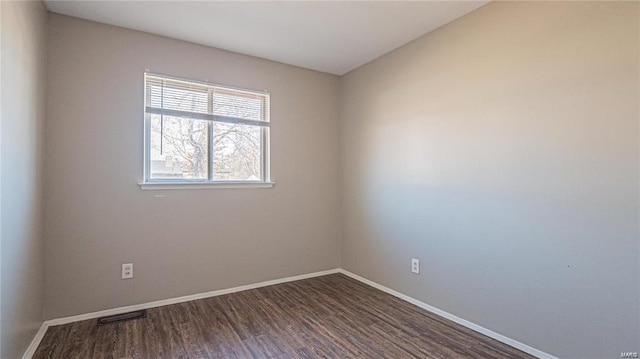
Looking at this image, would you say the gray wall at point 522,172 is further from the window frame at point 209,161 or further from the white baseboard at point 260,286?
the window frame at point 209,161

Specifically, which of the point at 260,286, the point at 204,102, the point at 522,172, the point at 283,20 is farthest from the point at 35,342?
the point at 522,172

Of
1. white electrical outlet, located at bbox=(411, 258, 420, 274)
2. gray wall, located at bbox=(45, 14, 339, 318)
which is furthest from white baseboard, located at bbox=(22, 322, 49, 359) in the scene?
white electrical outlet, located at bbox=(411, 258, 420, 274)

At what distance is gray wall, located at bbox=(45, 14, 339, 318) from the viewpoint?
7.95ft

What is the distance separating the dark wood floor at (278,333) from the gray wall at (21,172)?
39 centimetres

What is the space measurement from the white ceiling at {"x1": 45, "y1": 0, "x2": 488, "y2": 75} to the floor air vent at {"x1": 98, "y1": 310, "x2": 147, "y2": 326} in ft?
7.93

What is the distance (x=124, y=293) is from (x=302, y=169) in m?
2.06

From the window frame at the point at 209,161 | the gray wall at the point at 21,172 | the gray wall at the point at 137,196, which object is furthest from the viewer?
the window frame at the point at 209,161

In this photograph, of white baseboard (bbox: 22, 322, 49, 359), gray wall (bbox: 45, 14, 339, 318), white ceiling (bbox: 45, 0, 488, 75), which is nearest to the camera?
white baseboard (bbox: 22, 322, 49, 359)

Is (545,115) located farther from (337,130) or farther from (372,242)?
(337,130)

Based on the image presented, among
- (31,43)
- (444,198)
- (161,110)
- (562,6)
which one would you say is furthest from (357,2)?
(31,43)

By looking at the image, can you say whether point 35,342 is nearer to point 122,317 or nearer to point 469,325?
point 122,317

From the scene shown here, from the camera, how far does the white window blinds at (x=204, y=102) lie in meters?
2.80

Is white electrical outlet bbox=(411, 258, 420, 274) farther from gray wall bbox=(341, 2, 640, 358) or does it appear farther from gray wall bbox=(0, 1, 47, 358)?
gray wall bbox=(0, 1, 47, 358)

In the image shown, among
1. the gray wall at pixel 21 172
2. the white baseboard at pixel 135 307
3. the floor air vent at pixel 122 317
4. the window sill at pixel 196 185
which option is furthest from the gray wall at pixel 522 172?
the gray wall at pixel 21 172
